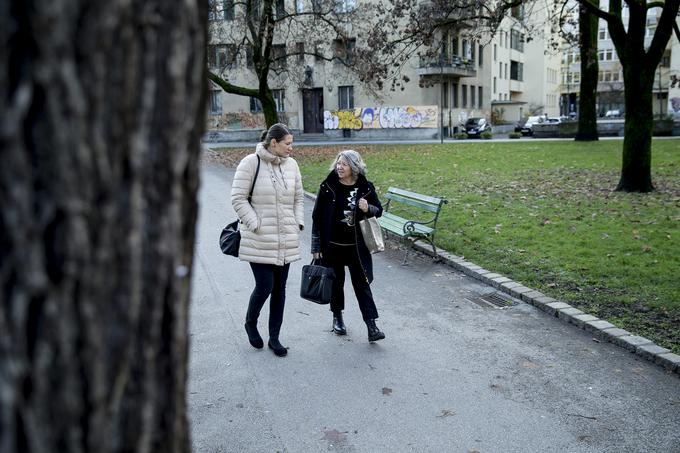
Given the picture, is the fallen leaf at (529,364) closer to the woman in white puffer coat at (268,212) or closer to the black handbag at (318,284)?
the black handbag at (318,284)

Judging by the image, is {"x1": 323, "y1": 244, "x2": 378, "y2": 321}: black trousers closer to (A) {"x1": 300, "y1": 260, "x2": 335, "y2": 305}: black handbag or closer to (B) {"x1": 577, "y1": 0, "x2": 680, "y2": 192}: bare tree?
(A) {"x1": 300, "y1": 260, "x2": 335, "y2": 305}: black handbag

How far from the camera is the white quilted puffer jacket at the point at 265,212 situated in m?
5.84

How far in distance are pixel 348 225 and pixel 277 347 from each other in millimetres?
1316

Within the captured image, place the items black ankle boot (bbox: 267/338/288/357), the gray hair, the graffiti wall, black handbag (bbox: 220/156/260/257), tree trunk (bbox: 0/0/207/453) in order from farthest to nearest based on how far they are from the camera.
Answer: the graffiti wall → the gray hair → black ankle boot (bbox: 267/338/288/357) → black handbag (bbox: 220/156/260/257) → tree trunk (bbox: 0/0/207/453)

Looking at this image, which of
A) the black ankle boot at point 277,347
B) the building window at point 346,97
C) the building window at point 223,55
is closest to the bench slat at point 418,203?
the black ankle boot at point 277,347

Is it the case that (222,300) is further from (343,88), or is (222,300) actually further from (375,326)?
(343,88)

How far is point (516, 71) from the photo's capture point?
241ft

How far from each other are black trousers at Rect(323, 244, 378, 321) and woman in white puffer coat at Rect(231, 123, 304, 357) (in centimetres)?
54

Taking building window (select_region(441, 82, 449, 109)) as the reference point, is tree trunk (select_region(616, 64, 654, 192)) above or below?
below

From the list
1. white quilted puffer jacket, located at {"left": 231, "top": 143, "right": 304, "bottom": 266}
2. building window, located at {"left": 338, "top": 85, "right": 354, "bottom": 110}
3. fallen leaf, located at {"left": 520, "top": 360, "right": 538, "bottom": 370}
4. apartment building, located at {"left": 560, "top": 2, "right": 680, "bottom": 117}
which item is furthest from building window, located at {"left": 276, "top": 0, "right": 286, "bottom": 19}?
apartment building, located at {"left": 560, "top": 2, "right": 680, "bottom": 117}

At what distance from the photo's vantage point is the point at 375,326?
636 cm

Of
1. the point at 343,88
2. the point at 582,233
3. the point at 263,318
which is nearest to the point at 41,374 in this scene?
the point at 263,318

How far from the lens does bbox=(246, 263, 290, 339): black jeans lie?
19.5 ft

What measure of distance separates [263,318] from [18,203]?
5988 mm
